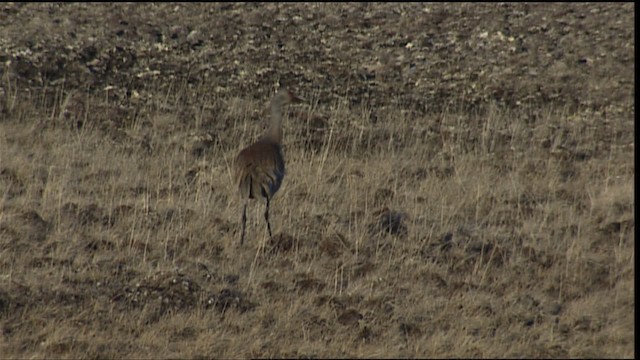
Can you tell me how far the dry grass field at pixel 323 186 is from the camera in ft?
24.2

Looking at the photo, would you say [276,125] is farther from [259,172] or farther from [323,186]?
[323,186]

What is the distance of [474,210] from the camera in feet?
32.1

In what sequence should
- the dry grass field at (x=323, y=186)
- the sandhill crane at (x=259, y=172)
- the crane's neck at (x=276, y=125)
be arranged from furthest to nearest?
the crane's neck at (x=276, y=125)
the sandhill crane at (x=259, y=172)
the dry grass field at (x=323, y=186)

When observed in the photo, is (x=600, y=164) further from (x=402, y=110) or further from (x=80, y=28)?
(x=80, y=28)

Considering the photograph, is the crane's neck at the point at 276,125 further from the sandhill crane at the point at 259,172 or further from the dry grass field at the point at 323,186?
the dry grass field at the point at 323,186

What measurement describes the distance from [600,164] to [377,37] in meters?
6.11

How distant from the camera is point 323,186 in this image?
33.3 ft

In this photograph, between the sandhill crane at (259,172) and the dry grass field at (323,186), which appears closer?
the dry grass field at (323,186)

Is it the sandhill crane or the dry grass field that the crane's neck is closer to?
the sandhill crane

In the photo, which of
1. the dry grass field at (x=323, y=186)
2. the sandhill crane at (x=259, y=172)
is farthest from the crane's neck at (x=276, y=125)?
the dry grass field at (x=323, y=186)

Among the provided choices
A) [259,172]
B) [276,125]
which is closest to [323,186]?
[276,125]

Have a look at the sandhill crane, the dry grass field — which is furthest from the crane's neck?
the dry grass field

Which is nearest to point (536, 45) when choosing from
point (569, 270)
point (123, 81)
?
point (123, 81)

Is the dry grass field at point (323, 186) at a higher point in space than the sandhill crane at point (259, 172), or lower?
lower
